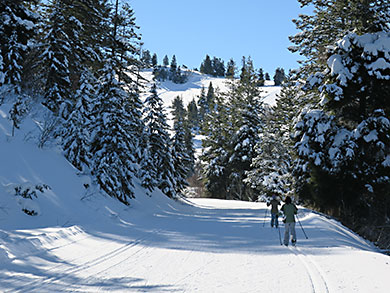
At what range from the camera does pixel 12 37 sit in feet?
54.7

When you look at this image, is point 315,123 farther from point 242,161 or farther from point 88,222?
point 242,161

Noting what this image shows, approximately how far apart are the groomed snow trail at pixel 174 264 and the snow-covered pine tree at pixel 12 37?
9.87 metres

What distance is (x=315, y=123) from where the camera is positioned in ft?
61.1

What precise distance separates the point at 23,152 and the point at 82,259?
7.49m

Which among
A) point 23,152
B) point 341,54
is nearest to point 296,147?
point 341,54

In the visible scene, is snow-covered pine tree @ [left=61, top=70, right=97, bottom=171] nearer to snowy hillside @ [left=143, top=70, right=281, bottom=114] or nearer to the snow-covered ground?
the snow-covered ground

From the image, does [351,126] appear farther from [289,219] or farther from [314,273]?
[314,273]

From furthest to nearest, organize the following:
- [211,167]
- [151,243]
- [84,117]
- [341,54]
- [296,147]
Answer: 1. [211,167]
2. [296,147]
3. [341,54]
4. [84,117]
5. [151,243]

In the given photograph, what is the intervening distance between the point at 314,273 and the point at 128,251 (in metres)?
4.54

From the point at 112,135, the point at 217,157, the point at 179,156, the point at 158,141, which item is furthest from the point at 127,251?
the point at 217,157

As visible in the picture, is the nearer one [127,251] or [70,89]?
[127,251]

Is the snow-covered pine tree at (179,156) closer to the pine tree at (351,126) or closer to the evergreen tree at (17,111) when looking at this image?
the pine tree at (351,126)

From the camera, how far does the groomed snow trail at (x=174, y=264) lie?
231 inches

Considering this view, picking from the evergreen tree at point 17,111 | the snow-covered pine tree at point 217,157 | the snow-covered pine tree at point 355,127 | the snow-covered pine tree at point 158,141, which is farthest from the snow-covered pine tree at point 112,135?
the snow-covered pine tree at point 217,157
